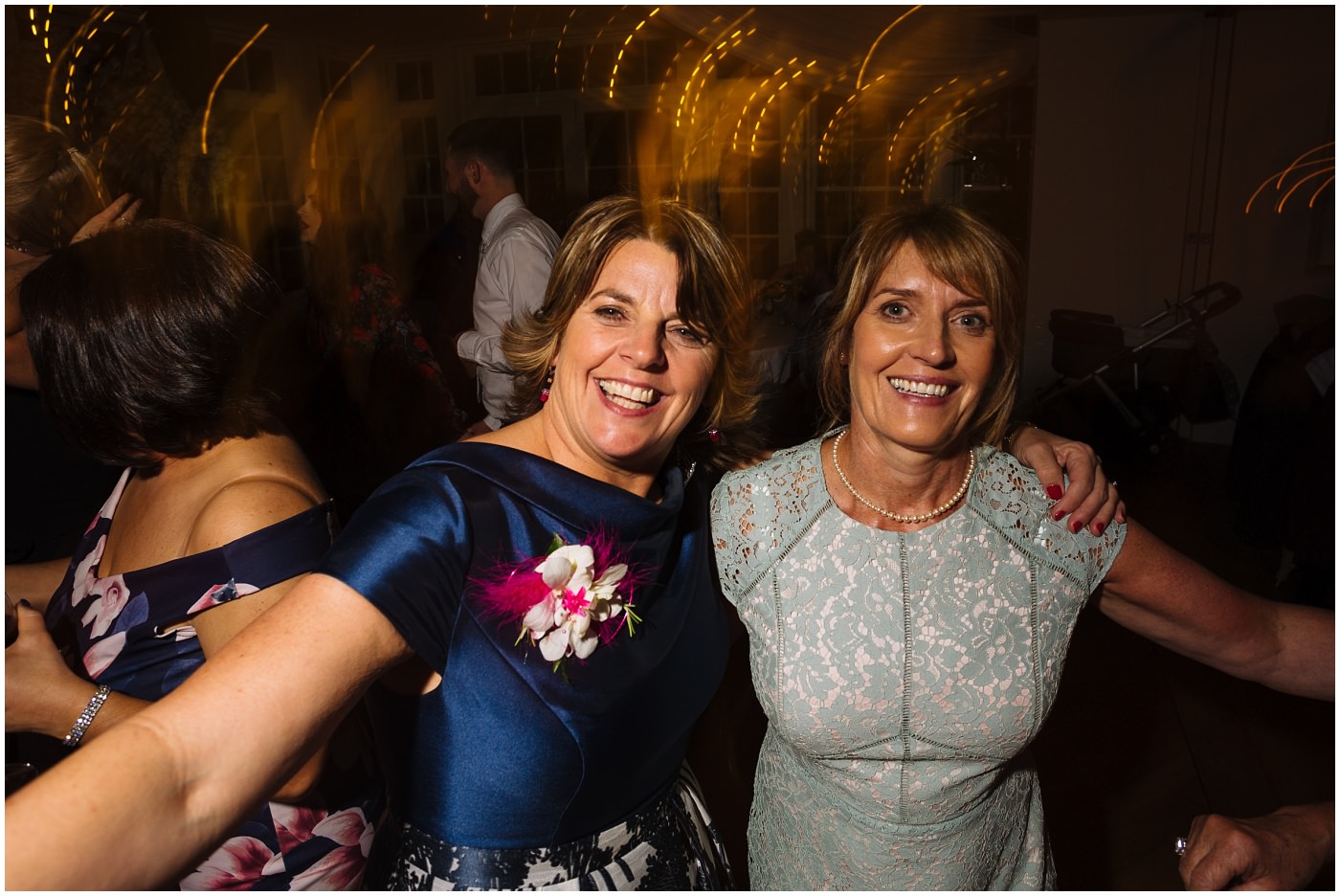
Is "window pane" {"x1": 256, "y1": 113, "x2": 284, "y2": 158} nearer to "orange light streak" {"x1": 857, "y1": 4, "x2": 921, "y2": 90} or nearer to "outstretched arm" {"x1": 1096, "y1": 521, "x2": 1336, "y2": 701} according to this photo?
"orange light streak" {"x1": 857, "y1": 4, "x2": 921, "y2": 90}

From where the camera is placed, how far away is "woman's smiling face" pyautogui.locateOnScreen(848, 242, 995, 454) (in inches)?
37.4

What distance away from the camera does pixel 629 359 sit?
910 mm

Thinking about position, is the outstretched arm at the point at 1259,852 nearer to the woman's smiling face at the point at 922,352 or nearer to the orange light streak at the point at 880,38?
the woman's smiling face at the point at 922,352

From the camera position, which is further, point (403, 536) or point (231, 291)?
point (231, 291)

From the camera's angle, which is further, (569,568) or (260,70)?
(260,70)

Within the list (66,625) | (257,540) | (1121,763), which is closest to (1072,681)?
(1121,763)

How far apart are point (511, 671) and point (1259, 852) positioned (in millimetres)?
801

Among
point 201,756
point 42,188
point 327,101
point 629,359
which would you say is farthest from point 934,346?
point 42,188

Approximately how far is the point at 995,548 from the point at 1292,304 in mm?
A: 625

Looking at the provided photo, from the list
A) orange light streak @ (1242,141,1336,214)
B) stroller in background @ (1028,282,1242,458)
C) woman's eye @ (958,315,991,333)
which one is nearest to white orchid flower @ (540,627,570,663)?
woman's eye @ (958,315,991,333)

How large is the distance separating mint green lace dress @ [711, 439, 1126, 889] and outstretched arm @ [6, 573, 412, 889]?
1.74ft

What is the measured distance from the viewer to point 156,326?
860mm

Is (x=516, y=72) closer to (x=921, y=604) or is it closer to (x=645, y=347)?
(x=645, y=347)

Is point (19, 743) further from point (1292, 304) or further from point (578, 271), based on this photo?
point (1292, 304)
